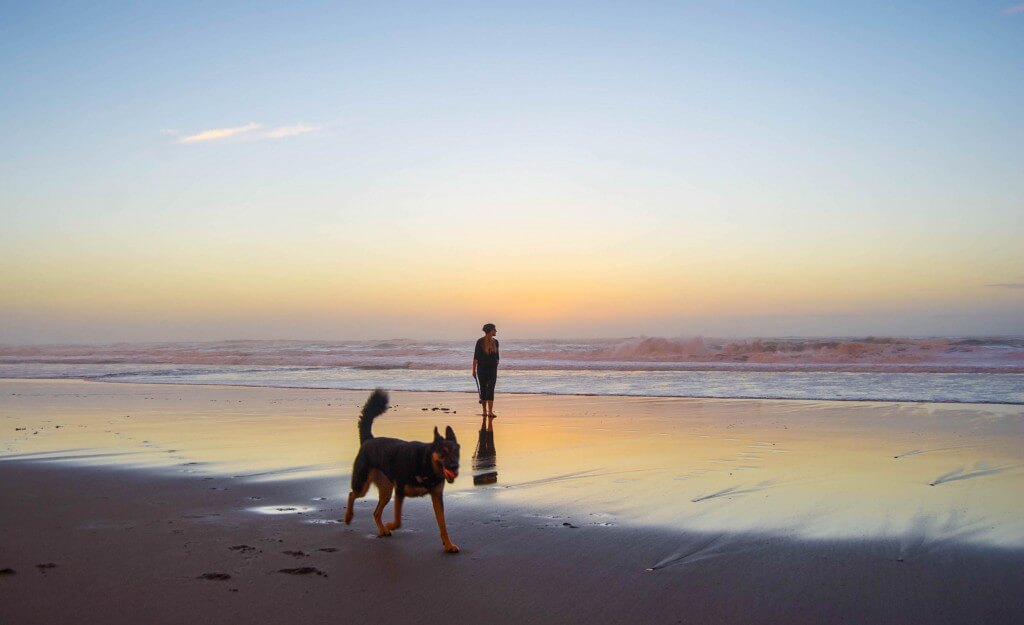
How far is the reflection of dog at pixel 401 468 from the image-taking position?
5.36 metres

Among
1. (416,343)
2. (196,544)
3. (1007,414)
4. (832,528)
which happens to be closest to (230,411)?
(196,544)

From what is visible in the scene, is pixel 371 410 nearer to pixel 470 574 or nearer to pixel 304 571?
pixel 304 571

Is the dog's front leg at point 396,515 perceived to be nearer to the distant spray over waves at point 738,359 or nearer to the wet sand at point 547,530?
the wet sand at point 547,530

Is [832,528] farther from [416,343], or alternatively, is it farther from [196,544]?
[416,343]

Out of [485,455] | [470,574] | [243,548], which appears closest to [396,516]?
[243,548]

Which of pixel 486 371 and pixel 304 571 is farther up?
pixel 486 371

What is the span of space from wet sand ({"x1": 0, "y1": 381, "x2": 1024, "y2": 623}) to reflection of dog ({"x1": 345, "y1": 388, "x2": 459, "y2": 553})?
242mm

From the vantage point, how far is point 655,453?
9.63m

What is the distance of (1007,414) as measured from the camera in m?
13.7

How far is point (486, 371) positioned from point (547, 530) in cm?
884

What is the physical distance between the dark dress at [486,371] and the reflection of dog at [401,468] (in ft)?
26.4

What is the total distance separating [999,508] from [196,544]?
6.23 metres

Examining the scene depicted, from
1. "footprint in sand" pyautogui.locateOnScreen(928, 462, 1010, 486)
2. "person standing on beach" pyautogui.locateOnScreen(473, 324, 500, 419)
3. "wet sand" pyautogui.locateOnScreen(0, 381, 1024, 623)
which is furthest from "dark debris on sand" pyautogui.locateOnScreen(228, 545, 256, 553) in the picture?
"person standing on beach" pyautogui.locateOnScreen(473, 324, 500, 419)

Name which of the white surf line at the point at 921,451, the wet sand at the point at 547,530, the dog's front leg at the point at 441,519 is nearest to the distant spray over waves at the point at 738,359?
the white surf line at the point at 921,451
